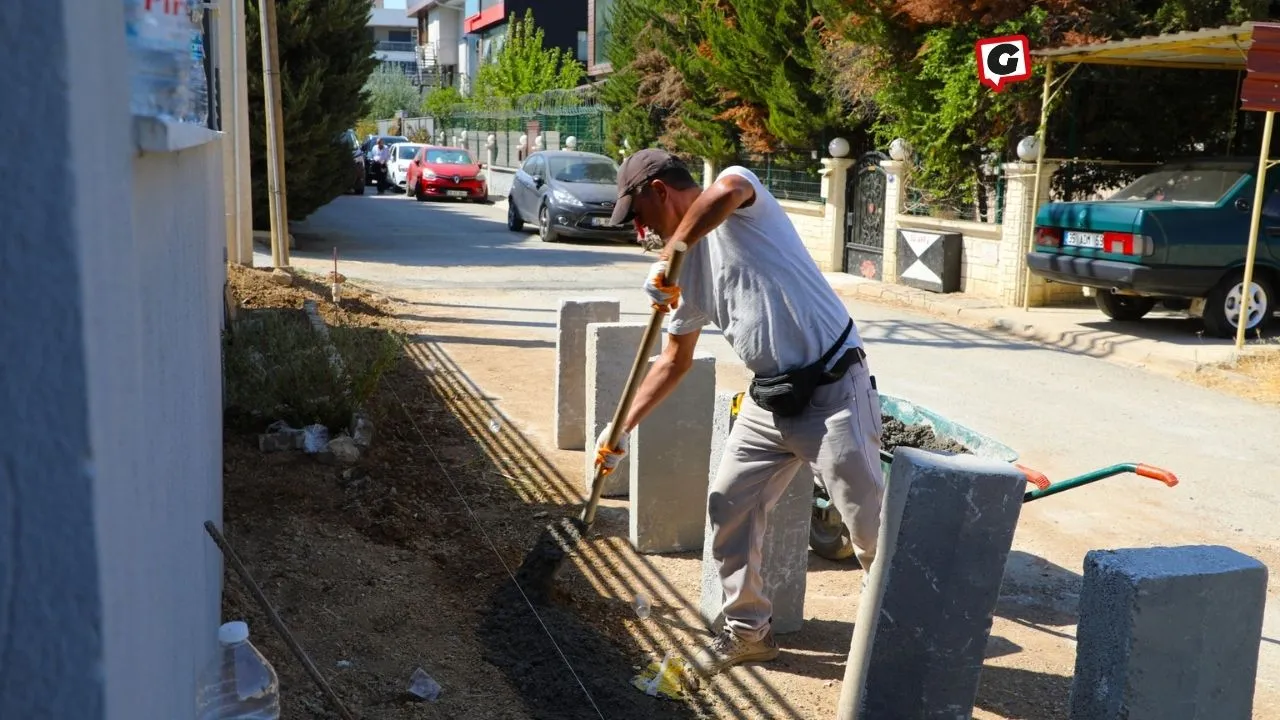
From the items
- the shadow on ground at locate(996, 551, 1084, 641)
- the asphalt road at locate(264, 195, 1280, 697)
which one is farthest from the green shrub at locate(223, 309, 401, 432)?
the asphalt road at locate(264, 195, 1280, 697)

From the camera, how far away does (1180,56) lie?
13.5m

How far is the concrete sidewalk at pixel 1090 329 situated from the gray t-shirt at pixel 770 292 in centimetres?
808

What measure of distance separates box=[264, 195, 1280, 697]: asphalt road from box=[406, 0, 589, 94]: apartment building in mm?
38062

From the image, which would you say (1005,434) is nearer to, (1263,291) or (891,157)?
(1263,291)

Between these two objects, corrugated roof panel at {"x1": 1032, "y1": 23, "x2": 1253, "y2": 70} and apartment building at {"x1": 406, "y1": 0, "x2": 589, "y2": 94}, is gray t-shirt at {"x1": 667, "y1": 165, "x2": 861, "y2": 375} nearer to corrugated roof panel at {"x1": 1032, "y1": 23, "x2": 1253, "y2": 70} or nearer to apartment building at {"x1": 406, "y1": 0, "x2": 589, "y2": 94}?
corrugated roof panel at {"x1": 1032, "y1": 23, "x2": 1253, "y2": 70}

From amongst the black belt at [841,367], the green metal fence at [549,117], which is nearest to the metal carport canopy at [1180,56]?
the black belt at [841,367]

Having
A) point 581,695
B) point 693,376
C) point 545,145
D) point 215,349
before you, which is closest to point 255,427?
point 215,349

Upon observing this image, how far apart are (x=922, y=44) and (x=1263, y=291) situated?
6108mm

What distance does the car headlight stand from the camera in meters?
21.4

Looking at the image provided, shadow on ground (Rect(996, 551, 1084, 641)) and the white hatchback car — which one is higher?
the white hatchback car

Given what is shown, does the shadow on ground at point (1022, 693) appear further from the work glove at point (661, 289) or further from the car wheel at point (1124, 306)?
the car wheel at point (1124, 306)

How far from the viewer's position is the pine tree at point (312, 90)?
18219 mm

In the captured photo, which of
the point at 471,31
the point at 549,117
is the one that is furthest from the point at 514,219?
the point at 471,31

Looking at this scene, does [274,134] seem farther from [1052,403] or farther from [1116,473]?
[1116,473]
